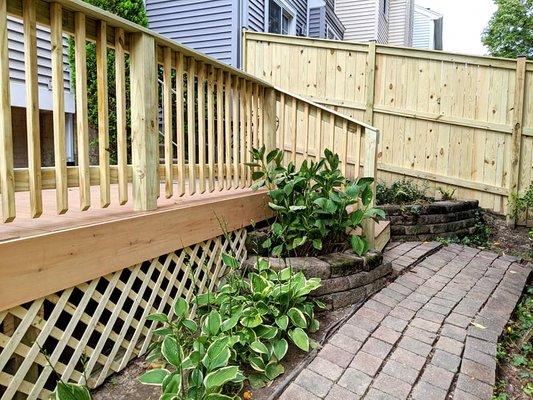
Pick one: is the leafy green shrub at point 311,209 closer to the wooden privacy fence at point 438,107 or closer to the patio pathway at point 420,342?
the patio pathway at point 420,342

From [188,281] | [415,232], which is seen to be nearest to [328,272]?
[188,281]

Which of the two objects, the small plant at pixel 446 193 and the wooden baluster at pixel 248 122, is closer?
the wooden baluster at pixel 248 122

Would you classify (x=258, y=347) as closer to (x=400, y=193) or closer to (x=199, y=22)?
(x=400, y=193)

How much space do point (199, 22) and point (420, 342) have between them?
261 inches

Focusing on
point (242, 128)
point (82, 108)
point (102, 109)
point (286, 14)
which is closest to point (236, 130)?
point (242, 128)

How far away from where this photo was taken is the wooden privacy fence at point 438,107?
486 cm

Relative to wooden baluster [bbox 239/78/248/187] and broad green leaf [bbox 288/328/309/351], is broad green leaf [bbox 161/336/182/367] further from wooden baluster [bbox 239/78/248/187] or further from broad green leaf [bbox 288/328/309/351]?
wooden baluster [bbox 239/78/248/187]

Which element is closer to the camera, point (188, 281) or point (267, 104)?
point (188, 281)

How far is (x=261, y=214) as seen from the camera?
131 inches

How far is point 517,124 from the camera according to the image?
4.81m

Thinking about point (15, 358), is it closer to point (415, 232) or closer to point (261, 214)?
point (261, 214)

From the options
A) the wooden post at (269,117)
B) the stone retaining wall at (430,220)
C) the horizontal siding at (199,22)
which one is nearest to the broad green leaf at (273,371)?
the wooden post at (269,117)

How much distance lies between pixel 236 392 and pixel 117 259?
0.84m

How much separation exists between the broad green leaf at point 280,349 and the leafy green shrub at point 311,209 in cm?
84
